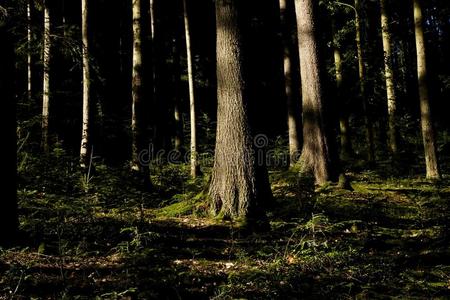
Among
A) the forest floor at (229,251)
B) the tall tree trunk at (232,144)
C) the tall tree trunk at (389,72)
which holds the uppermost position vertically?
the tall tree trunk at (389,72)

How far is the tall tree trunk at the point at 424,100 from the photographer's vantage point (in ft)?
36.9

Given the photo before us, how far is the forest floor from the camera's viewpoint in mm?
4395

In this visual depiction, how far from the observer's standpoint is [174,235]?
21.9ft

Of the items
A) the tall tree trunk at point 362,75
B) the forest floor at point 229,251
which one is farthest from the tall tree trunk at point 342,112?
the forest floor at point 229,251

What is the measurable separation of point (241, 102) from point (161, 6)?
17.3m

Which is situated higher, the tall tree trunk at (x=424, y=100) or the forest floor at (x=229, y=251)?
the tall tree trunk at (x=424, y=100)

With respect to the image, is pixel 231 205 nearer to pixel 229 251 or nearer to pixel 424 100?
pixel 229 251

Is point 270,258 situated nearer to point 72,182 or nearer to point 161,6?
point 72,182

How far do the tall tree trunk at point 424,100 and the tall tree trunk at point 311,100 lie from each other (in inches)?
133

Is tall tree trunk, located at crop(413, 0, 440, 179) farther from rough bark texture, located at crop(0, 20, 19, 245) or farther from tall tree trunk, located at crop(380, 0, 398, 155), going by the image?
rough bark texture, located at crop(0, 20, 19, 245)

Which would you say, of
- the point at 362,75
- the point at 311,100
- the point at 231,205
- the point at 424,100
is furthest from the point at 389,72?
the point at 231,205

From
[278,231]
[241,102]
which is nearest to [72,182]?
[241,102]

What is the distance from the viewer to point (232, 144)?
7363 mm

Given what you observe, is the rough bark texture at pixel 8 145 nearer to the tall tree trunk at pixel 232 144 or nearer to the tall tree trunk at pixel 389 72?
the tall tree trunk at pixel 232 144
